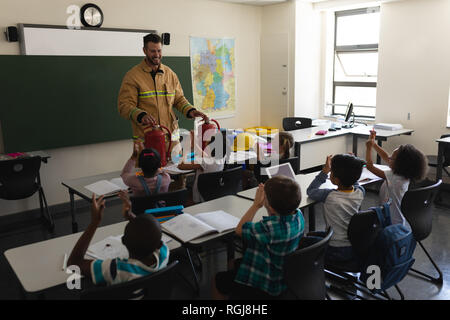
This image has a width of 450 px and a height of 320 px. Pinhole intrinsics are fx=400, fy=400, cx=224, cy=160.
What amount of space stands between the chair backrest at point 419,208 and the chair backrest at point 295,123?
10.3 feet

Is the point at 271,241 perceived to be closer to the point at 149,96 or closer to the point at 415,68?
the point at 149,96

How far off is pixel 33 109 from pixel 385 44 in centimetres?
461

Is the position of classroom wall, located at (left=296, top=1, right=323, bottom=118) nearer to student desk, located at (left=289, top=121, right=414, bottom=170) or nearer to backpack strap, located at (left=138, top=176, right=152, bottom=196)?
student desk, located at (left=289, top=121, right=414, bottom=170)

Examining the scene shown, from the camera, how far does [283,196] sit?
6.00 ft

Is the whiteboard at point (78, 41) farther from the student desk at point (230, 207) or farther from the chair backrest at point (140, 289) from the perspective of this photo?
the chair backrest at point (140, 289)

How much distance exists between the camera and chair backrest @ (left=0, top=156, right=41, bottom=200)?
3.70 meters

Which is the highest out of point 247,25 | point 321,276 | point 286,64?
point 247,25

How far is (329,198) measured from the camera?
244 cm

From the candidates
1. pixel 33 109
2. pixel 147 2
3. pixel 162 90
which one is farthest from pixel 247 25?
pixel 33 109

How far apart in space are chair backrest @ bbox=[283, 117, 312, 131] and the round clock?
9.23 ft

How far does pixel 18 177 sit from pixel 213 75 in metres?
3.09

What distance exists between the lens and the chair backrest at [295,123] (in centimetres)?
577

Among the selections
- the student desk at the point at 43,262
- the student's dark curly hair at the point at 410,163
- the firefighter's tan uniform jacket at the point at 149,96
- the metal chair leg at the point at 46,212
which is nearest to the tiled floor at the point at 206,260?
the metal chair leg at the point at 46,212

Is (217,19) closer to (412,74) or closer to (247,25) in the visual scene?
(247,25)
